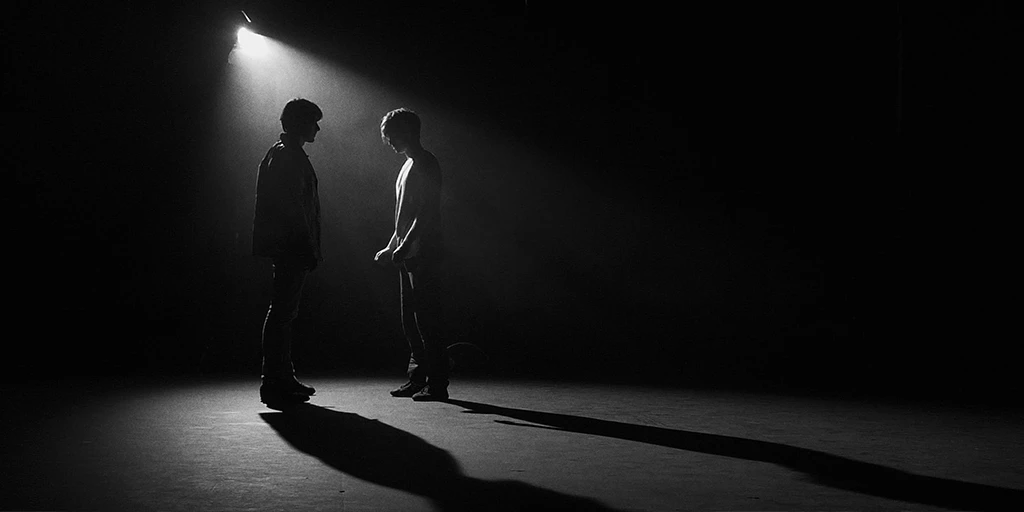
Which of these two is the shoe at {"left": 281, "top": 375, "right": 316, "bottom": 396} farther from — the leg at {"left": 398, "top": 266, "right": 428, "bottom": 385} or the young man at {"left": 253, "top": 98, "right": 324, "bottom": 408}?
the leg at {"left": 398, "top": 266, "right": 428, "bottom": 385}

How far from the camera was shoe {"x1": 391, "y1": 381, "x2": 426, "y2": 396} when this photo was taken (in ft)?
15.6

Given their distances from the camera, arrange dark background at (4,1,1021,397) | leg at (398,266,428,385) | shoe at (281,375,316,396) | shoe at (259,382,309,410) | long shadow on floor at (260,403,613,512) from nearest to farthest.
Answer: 1. long shadow on floor at (260,403,613,512)
2. shoe at (259,382,309,410)
3. shoe at (281,375,316,396)
4. leg at (398,266,428,385)
5. dark background at (4,1,1021,397)

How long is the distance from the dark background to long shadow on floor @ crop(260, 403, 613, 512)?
294 centimetres

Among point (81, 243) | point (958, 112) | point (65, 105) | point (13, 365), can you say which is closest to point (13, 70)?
point (65, 105)

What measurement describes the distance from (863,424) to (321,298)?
4.61 meters

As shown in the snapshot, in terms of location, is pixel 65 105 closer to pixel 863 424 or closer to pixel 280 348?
pixel 280 348

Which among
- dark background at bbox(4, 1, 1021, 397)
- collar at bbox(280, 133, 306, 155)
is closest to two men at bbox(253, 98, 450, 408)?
collar at bbox(280, 133, 306, 155)

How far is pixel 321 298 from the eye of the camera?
7.23 metres

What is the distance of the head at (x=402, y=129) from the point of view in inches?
178

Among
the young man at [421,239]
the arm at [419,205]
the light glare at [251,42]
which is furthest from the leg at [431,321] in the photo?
the light glare at [251,42]

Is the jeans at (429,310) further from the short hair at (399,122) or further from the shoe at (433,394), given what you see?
the short hair at (399,122)

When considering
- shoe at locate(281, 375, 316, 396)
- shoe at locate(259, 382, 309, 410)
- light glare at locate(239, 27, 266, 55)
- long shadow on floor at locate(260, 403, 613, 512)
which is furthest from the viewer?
light glare at locate(239, 27, 266, 55)

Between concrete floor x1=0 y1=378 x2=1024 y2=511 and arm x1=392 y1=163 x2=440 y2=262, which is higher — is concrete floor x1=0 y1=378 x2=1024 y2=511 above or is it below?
below

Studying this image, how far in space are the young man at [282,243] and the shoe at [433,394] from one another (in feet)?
2.06
